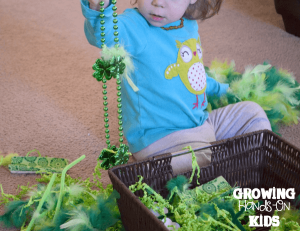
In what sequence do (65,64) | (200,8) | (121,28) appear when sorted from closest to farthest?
(121,28) → (200,8) → (65,64)

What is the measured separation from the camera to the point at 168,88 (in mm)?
913

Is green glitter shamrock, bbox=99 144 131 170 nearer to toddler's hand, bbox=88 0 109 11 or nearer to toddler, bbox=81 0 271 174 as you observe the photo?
toddler, bbox=81 0 271 174

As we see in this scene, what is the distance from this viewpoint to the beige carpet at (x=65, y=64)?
1.07 m

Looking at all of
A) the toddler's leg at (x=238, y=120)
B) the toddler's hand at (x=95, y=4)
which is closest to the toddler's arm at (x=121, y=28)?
the toddler's hand at (x=95, y=4)

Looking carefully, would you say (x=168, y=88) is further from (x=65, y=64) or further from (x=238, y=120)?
(x=65, y=64)

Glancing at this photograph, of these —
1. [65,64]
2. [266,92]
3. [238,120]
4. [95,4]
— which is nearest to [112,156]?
[95,4]

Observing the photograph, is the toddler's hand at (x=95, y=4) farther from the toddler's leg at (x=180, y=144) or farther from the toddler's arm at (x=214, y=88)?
the toddler's arm at (x=214, y=88)

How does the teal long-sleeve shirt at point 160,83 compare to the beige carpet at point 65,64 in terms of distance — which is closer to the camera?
the teal long-sleeve shirt at point 160,83

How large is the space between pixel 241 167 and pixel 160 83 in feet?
0.90

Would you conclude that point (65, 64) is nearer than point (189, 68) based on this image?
No

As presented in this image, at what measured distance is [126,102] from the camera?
3.11 ft

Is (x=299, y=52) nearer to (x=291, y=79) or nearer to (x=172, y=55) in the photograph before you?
(x=291, y=79)

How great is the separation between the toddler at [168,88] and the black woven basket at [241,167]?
0.14ft

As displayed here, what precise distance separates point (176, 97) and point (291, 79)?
21.3 inches
